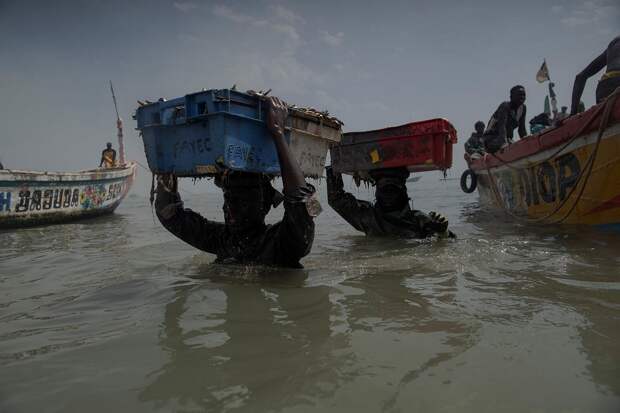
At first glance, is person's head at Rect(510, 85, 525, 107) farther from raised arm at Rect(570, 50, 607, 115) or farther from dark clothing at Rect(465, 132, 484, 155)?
dark clothing at Rect(465, 132, 484, 155)

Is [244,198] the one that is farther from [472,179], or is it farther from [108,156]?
[108,156]

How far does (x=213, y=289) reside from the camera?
2842 mm

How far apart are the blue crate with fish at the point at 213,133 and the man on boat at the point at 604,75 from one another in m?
4.22

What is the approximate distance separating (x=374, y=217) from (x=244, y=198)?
110 inches

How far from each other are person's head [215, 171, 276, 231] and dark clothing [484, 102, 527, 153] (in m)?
5.49

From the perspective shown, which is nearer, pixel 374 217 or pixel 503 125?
pixel 374 217

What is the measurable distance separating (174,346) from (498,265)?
9.08 ft

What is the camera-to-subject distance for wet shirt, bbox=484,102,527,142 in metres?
7.17

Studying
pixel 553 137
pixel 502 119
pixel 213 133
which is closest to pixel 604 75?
pixel 553 137

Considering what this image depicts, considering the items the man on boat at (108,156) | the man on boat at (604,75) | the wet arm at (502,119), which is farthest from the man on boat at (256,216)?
the man on boat at (108,156)

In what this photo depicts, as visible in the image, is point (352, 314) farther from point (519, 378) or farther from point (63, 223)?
point (63, 223)

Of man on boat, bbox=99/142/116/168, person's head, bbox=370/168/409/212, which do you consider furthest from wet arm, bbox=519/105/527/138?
man on boat, bbox=99/142/116/168

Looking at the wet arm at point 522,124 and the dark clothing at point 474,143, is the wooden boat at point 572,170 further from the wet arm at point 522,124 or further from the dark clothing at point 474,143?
the dark clothing at point 474,143

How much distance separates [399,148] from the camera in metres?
5.32
